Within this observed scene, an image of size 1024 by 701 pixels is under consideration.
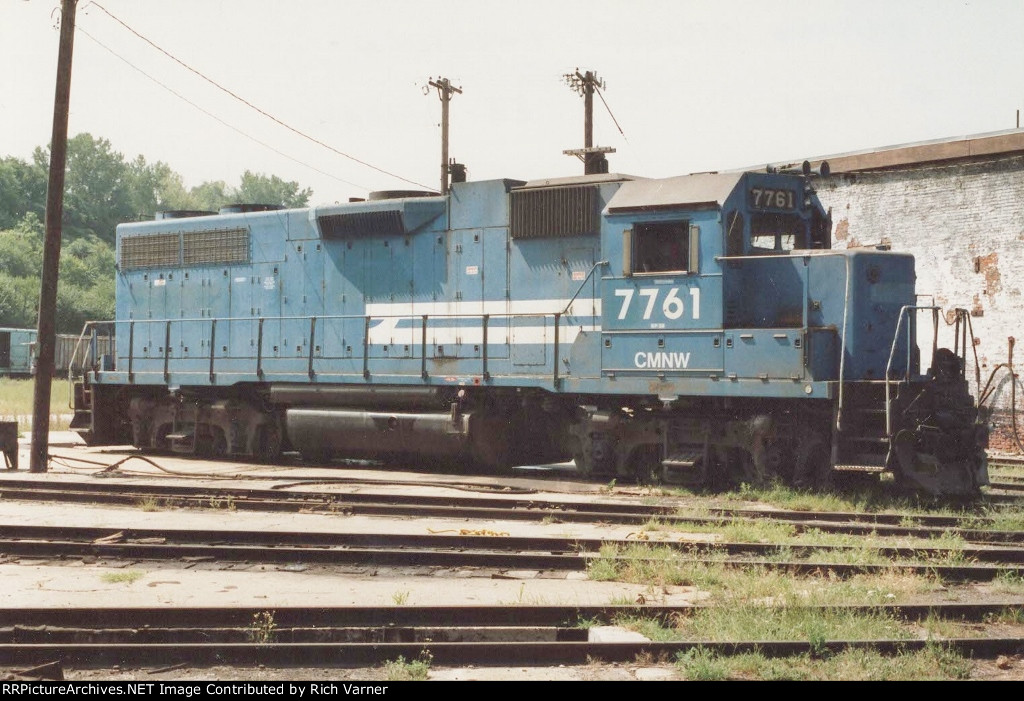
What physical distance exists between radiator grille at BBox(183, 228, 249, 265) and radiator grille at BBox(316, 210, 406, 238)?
169 centimetres

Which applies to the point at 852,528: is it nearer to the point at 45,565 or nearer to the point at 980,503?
the point at 980,503

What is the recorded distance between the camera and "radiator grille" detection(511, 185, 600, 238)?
13.7 metres

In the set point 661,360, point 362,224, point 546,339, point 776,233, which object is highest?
point 362,224

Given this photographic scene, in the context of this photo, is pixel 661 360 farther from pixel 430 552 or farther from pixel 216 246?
pixel 216 246

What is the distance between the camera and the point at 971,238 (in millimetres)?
18297

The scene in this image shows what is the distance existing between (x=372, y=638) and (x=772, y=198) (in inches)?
318

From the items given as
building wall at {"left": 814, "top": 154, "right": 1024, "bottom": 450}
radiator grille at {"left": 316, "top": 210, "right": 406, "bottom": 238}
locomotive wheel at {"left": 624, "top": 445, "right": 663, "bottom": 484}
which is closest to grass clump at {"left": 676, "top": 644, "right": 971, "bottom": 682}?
locomotive wheel at {"left": 624, "top": 445, "right": 663, "bottom": 484}

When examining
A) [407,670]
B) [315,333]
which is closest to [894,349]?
[407,670]

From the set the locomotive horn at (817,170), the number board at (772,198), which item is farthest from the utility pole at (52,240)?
the locomotive horn at (817,170)

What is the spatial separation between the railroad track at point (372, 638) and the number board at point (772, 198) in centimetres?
643

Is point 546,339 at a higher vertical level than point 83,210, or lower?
lower

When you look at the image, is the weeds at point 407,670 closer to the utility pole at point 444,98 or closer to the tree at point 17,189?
the utility pole at point 444,98

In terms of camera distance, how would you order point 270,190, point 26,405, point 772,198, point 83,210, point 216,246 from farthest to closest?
1. point 270,190
2. point 83,210
3. point 26,405
4. point 216,246
5. point 772,198

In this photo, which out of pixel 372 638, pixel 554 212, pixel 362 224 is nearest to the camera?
pixel 372 638
